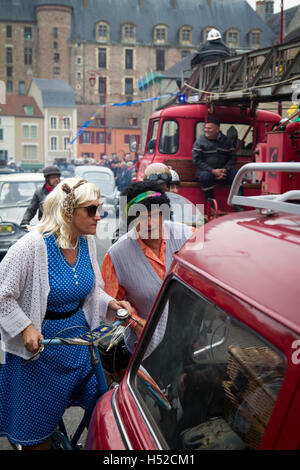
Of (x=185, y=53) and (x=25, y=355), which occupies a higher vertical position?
(x=185, y=53)

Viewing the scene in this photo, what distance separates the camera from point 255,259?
5.16ft

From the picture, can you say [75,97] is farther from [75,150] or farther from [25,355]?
[25,355]

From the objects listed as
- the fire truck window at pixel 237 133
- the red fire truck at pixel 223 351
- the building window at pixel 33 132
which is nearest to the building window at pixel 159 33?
the building window at pixel 33 132

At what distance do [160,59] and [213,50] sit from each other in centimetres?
7820

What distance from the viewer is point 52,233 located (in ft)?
9.54

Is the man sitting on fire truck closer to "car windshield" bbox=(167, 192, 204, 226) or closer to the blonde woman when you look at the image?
"car windshield" bbox=(167, 192, 204, 226)

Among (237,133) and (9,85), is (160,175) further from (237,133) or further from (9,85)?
(9,85)

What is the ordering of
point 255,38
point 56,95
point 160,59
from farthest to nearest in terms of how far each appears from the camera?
1. point 160,59
2. point 255,38
3. point 56,95

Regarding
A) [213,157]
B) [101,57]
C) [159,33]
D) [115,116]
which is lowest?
[213,157]

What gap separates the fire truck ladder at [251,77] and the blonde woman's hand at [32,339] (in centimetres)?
774

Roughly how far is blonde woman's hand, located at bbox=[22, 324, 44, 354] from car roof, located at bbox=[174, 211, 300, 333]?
39.0 inches

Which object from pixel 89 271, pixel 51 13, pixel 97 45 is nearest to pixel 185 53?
pixel 97 45

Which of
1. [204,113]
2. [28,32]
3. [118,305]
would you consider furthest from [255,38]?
[118,305]
